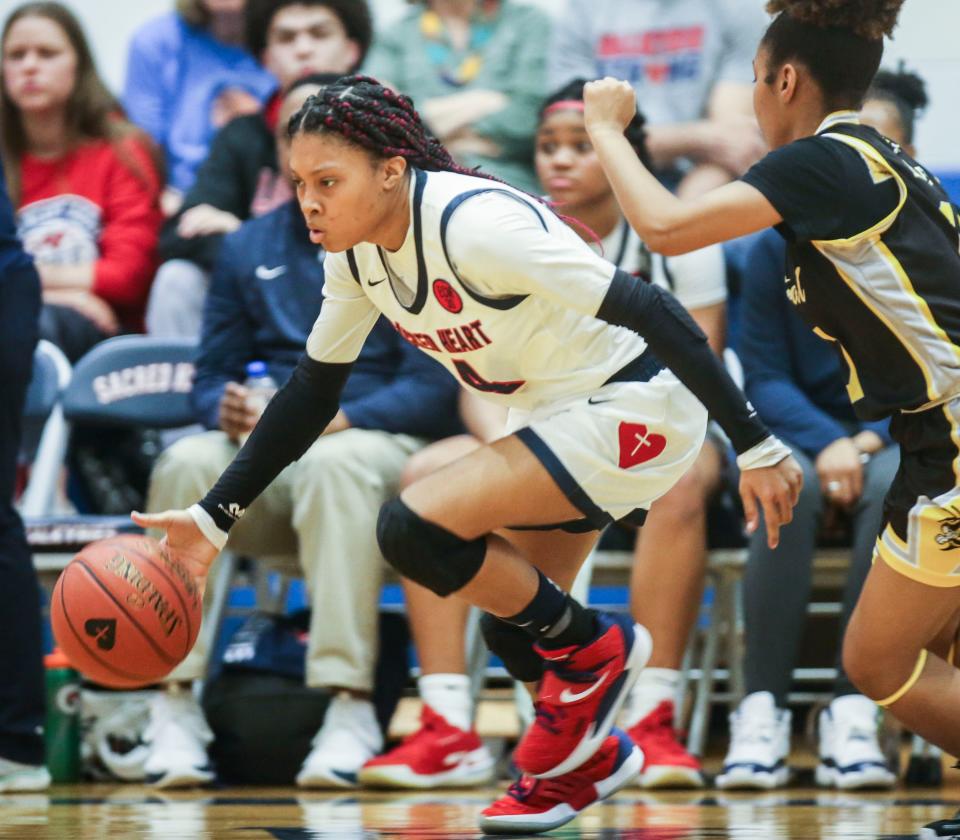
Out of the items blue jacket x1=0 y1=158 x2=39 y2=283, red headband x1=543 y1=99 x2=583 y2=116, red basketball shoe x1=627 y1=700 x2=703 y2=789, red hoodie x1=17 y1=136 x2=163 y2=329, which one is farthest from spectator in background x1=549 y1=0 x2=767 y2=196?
blue jacket x1=0 y1=158 x2=39 y2=283

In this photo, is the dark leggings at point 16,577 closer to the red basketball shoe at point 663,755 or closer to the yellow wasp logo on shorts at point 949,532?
the red basketball shoe at point 663,755

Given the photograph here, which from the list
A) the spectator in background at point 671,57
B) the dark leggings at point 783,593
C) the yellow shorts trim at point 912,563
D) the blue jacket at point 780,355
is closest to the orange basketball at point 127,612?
the yellow shorts trim at point 912,563

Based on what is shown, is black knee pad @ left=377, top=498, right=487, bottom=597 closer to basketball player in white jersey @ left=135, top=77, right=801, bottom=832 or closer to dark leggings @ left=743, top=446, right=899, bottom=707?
basketball player in white jersey @ left=135, top=77, right=801, bottom=832

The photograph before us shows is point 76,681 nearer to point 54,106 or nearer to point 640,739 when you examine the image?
point 640,739

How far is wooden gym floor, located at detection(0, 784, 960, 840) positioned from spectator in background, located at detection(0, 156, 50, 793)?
0.12 m

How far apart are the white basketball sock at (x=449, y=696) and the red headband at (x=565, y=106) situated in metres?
1.64

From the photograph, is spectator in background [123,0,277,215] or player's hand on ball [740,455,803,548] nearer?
player's hand on ball [740,455,803,548]

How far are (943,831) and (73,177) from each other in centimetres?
381

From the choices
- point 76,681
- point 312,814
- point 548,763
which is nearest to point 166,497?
point 76,681

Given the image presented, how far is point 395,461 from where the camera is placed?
4.49 meters

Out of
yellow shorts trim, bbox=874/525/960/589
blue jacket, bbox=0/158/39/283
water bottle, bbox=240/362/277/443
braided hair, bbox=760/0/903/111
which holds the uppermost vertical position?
braided hair, bbox=760/0/903/111

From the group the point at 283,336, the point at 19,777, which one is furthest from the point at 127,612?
the point at 283,336

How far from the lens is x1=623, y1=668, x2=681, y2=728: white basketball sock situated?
4215 mm

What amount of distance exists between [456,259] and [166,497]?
174cm
